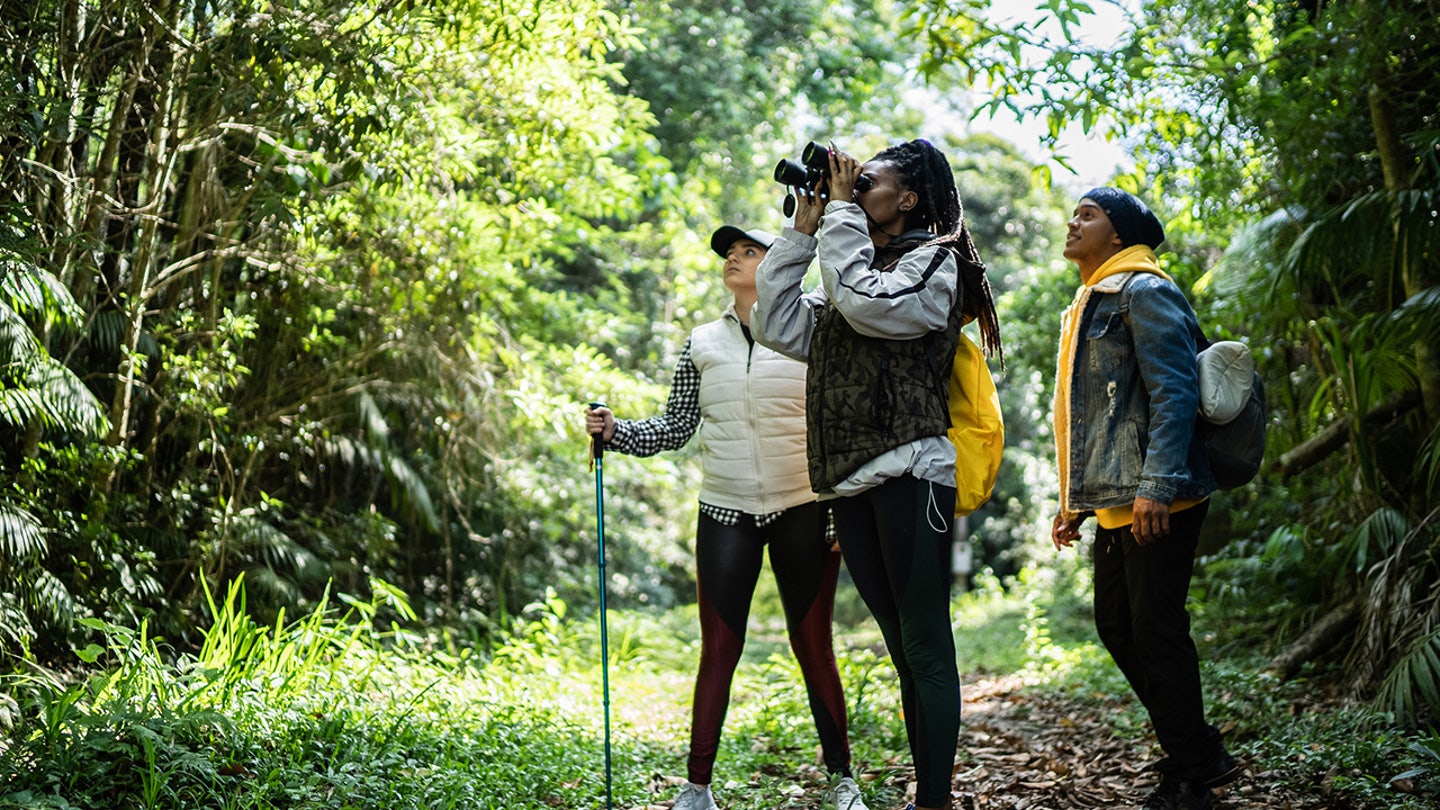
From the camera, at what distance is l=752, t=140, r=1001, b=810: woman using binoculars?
9.47 ft

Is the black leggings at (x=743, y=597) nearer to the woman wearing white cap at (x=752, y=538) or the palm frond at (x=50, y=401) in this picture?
the woman wearing white cap at (x=752, y=538)

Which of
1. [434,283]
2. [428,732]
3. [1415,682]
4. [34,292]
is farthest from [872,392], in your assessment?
[434,283]

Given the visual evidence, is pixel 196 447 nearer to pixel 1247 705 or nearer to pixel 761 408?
pixel 761 408

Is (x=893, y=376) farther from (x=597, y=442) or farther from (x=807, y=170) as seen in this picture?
(x=597, y=442)

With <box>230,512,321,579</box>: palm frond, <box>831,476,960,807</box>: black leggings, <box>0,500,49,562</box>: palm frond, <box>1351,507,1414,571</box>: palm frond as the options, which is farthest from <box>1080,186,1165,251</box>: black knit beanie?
<box>230,512,321,579</box>: palm frond

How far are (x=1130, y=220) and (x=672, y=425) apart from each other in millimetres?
1597

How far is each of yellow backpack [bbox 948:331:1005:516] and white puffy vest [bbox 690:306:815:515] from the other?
0.60 meters

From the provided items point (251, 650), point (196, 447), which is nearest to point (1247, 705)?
point (251, 650)

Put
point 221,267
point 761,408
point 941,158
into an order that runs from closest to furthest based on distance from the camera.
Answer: point 941,158
point 761,408
point 221,267

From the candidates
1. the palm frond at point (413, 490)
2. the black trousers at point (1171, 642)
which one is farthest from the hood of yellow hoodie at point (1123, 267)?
the palm frond at point (413, 490)

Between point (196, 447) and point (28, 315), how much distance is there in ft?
3.48

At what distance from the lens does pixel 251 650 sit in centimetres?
425

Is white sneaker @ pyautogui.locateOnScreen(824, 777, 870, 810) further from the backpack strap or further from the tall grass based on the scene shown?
the backpack strap

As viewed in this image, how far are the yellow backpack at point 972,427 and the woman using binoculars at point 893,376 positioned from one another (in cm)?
7
